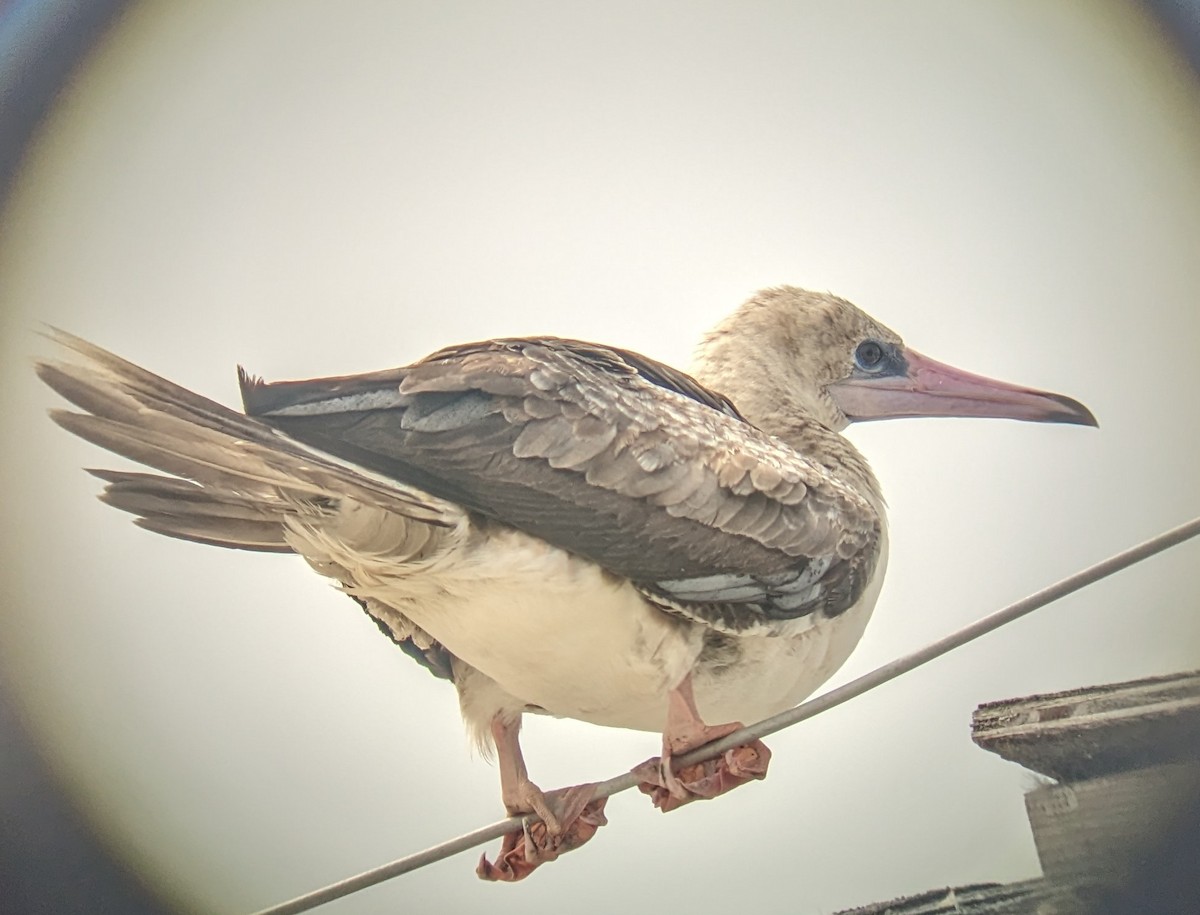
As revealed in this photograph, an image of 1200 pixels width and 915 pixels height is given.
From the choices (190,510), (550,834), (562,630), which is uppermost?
(190,510)

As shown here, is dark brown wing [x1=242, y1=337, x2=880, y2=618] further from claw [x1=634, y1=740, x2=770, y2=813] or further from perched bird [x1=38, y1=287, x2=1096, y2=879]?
claw [x1=634, y1=740, x2=770, y2=813]

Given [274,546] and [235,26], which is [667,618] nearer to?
[274,546]

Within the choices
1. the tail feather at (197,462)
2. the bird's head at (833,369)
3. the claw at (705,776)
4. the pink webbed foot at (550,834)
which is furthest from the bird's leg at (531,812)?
the bird's head at (833,369)

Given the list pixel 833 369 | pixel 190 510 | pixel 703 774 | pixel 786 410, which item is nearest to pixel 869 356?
pixel 833 369

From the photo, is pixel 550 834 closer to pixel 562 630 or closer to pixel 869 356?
pixel 562 630

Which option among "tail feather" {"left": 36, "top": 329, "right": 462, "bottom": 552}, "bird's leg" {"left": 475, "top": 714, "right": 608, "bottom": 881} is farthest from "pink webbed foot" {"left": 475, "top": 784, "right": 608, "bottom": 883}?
"tail feather" {"left": 36, "top": 329, "right": 462, "bottom": 552}

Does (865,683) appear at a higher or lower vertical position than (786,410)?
lower

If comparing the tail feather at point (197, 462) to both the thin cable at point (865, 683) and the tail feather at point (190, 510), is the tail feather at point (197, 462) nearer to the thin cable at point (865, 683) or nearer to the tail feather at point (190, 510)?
the tail feather at point (190, 510)

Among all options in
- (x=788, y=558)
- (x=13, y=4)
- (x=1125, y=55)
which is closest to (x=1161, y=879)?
Answer: (x=788, y=558)
